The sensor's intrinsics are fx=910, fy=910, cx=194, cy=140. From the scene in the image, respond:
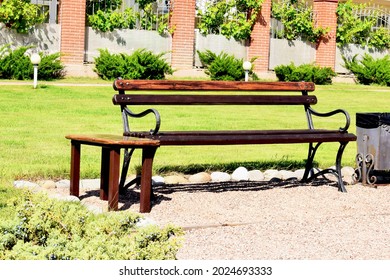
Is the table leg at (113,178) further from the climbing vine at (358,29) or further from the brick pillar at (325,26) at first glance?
the climbing vine at (358,29)

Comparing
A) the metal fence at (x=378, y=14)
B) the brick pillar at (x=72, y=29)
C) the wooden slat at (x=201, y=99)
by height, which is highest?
the metal fence at (x=378, y=14)

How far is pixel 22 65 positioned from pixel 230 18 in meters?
9.40

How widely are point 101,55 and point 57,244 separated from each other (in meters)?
22.5

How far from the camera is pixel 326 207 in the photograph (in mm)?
8680

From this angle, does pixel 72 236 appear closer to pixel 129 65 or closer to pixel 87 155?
pixel 87 155

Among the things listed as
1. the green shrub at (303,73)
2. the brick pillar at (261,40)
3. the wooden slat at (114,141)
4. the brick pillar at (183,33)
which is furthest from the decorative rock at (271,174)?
the brick pillar at (261,40)

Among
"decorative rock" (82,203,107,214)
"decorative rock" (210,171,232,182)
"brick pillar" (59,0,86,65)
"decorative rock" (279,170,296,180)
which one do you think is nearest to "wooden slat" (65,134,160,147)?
"decorative rock" (82,203,107,214)

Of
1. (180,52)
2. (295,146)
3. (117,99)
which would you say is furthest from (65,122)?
(180,52)

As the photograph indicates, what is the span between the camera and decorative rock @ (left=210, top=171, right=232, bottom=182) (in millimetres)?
10133

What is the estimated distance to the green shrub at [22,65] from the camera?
2420 cm

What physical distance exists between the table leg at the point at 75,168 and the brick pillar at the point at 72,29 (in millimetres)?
19509

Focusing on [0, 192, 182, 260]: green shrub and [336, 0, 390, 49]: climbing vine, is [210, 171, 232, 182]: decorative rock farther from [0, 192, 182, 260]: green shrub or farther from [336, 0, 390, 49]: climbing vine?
[336, 0, 390, 49]: climbing vine
